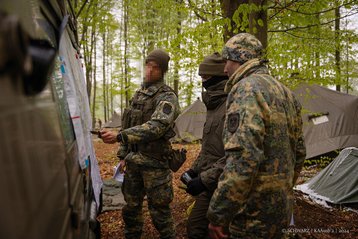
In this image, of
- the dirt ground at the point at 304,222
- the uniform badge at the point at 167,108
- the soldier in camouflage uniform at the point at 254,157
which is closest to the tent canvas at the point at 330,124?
the dirt ground at the point at 304,222

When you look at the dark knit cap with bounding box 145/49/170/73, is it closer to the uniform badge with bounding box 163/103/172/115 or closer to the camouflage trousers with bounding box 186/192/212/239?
the uniform badge with bounding box 163/103/172/115

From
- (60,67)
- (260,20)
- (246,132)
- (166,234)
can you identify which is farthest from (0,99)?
(260,20)

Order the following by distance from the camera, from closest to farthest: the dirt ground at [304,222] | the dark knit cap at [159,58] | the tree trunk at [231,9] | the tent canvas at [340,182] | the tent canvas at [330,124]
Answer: the dark knit cap at [159,58] < the dirt ground at [304,222] < the tree trunk at [231,9] < the tent canvas at [340,182] < the tent canvas at [330,124]

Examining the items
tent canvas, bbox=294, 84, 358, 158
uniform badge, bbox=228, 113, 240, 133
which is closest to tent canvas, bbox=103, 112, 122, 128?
tent canvas, bbox=294, 84, 358, 158

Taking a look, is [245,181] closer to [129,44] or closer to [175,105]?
[175,105]

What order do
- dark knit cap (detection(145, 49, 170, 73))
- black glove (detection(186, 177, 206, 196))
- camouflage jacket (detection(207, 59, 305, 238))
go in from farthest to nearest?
1. dark knit cap (detection(145, 49, 170, 73))
2. black glove (detection(186, 177, 206, 196))
3. camouflage jacket (detection(207, 59, 305, 238))

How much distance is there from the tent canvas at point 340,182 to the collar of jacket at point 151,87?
13.3ft

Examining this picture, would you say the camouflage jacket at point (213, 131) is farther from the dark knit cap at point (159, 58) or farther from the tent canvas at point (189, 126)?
the tent canvas at point (189, 126)

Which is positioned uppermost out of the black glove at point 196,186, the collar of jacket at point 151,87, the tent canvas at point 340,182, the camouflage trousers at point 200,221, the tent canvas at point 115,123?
A: the collar of jacket at point 151,87

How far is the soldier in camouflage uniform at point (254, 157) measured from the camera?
6.80 feet

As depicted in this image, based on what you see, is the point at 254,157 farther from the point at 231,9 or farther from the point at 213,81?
the point at 231,9

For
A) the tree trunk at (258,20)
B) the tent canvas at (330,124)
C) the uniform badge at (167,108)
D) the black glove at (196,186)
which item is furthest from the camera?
the tent canvas at (330,124)

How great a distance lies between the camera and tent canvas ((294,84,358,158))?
379 inches

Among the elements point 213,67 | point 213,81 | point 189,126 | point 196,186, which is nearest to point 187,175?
point 196,186
